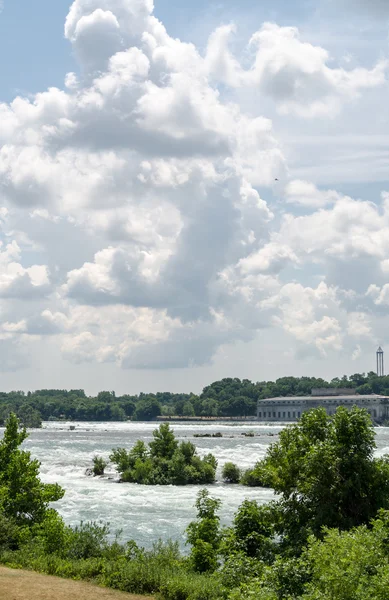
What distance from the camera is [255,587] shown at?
17469 mm

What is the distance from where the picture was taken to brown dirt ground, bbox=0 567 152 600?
2011 cm

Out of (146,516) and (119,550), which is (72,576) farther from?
(146,516)

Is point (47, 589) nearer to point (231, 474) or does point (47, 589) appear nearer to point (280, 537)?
point (280, 537)

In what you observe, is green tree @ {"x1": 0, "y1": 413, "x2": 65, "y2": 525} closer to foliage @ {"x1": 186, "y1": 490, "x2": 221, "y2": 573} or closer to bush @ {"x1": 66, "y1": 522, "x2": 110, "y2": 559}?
bush @ {"x1": 66, "y1": 522, "x2": 110, "y2": 559}

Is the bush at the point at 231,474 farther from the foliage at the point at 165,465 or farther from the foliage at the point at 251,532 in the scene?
the foliage at the point at 251,532

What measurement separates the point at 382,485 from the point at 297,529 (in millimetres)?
2735

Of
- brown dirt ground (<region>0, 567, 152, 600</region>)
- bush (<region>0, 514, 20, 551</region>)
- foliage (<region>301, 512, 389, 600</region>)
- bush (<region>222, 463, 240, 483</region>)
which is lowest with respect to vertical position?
bush (<region>222, 463, 240, 483</region>)

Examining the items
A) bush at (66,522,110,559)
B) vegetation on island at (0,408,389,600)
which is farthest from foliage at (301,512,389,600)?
bush at (66,522,110,559)

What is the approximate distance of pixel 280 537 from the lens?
2270 centimetres

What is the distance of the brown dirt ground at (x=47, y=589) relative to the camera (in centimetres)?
2011

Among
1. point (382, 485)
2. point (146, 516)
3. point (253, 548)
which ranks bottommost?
point (146, 516)

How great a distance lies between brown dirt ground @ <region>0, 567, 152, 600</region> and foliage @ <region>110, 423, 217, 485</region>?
47.0m

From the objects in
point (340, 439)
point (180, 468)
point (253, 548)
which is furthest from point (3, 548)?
point (180, 468)

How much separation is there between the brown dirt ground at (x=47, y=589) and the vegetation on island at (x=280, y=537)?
0.68 metres
